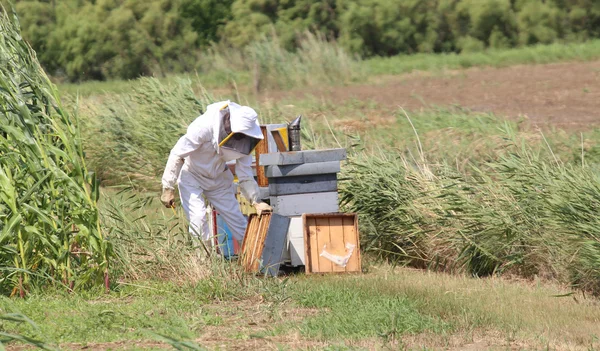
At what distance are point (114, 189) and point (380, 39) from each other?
3293 cm

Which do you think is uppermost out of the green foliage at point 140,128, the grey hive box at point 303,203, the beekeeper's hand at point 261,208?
the beekeeper's hand at point 261,208

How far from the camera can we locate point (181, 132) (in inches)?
601

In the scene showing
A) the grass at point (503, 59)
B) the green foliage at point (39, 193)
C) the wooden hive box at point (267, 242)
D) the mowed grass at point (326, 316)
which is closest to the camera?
the mowed grass at point (326, 316)

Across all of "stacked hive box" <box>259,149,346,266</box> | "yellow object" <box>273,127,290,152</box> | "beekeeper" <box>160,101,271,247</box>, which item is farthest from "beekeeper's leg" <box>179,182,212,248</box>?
"yellow object" <box>273,127,290,152</box>

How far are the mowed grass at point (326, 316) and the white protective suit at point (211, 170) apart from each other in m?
1.32

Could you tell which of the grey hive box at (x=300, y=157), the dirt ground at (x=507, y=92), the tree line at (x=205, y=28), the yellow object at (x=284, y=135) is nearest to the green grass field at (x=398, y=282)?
the grey hive box at (x=300, y=157)

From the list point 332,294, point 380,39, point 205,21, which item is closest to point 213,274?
point 332,294

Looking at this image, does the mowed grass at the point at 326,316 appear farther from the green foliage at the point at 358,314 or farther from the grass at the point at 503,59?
the grass at the point at 503,59

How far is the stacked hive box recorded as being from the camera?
A: 9.80 m

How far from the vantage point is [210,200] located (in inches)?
403

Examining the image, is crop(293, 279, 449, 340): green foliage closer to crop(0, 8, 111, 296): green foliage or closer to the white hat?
the white hat

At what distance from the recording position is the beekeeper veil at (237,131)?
930cm

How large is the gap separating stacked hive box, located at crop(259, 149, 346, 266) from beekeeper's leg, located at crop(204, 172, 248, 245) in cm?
50

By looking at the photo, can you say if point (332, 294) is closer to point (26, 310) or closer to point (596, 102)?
point (26, 310)
